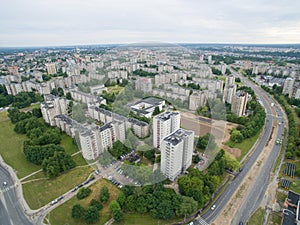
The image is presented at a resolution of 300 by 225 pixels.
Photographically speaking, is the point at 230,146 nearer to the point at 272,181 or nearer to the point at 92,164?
the point at 272,181

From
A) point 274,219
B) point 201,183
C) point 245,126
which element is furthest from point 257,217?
point 245,126

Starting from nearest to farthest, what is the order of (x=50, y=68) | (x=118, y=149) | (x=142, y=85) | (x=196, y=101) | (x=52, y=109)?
(x=142, y=85) → (x=118, y=149) → (x=196, y=101) → (x=52, y=109) → (x=50, y=68)

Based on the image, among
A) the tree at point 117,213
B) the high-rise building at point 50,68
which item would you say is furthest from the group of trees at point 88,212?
the high-rise building at point 50,68

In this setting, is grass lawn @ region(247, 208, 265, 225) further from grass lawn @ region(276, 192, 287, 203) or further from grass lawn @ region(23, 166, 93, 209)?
grass lawn @ region(23, 166, 93, 209)

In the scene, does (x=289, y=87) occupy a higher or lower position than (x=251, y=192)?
higher

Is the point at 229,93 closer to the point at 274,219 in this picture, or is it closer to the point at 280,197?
the point at 280,197

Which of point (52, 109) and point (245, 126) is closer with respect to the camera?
point (245, 126)
